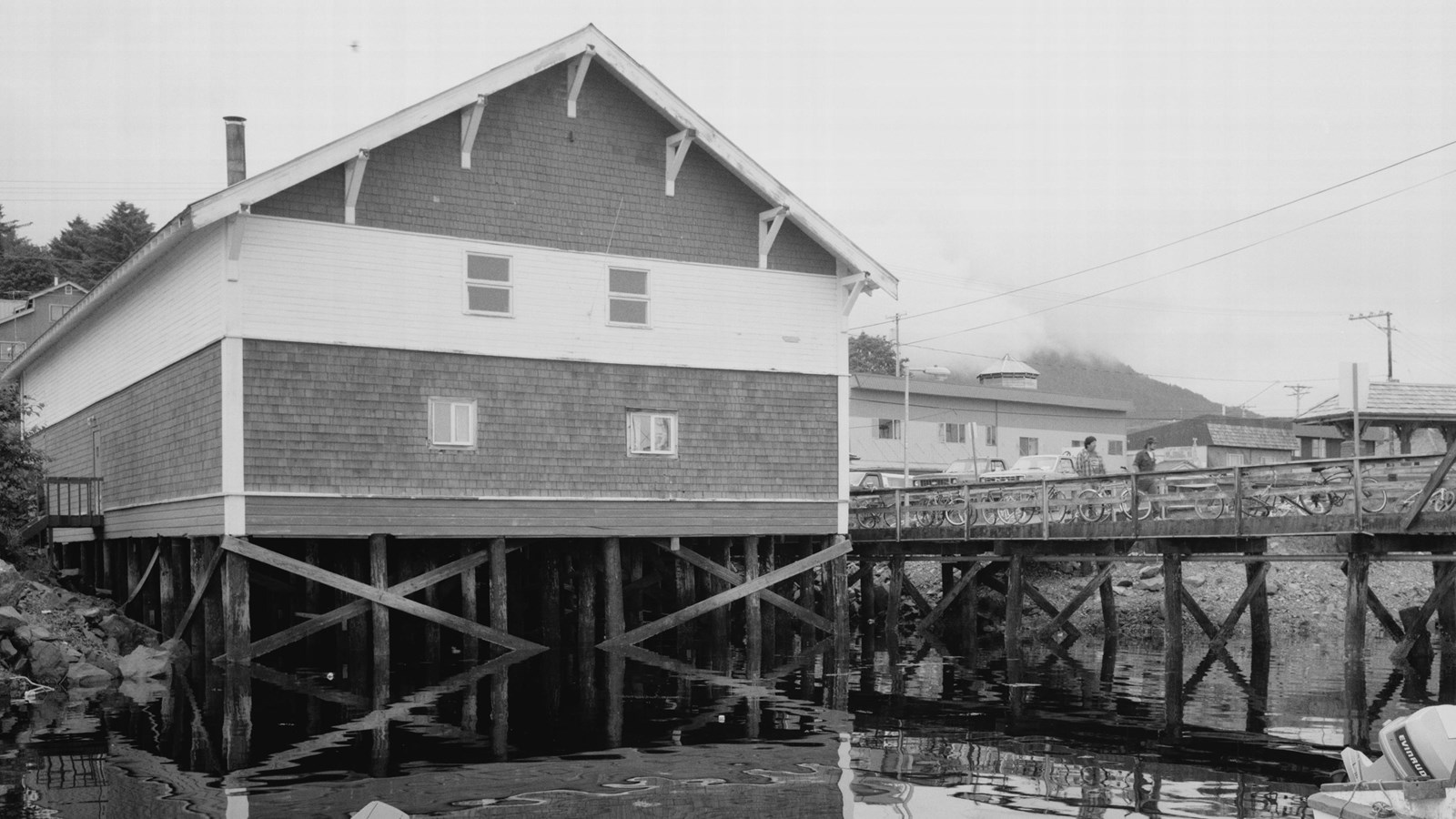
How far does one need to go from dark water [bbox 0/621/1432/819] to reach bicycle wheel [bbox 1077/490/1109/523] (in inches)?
109

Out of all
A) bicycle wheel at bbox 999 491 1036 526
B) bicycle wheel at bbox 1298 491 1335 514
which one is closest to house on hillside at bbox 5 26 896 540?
bicycle wheel at bbox 999 491 1036 526

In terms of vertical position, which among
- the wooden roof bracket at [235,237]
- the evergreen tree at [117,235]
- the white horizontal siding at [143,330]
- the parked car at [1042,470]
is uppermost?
the evergreen tree at [117,235]

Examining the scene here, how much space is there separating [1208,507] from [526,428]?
11728mm

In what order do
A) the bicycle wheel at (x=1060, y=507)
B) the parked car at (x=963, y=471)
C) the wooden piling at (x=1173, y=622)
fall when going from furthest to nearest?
the parked car at (x=963, y=471)
the bicycle wheel at (x=1060, y=507)
the wooden piling at (x=1173, y=622)

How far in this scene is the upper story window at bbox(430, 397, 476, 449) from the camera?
953 inches

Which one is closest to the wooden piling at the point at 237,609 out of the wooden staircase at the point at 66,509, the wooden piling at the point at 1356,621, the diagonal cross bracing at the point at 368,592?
the diagonal cross bracing at the point at 368,592

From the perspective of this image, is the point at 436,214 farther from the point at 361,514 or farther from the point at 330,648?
the point at 330,648

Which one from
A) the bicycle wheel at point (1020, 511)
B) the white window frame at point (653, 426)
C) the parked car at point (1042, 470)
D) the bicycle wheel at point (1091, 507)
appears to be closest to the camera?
the bicycle wheel at point (1091, 507)

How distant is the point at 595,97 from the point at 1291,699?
14988 mm

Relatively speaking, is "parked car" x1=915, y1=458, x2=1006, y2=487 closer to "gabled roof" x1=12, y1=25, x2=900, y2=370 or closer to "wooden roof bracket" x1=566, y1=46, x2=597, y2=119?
"gabled roof" x1=12, y1=25, x2=900, y2=370

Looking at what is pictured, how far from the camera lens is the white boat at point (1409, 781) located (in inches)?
432

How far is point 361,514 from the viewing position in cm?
2352

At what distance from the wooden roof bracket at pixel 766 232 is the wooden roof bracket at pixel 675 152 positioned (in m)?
1.86

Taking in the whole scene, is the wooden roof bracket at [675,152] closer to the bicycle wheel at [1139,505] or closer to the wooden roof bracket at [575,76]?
the wooden roof bracket at [575,76]
